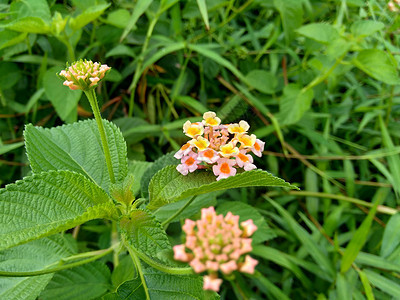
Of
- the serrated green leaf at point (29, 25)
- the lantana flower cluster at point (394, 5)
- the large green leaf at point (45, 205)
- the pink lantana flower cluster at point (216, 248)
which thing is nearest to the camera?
the pink lantana flower cluster at point (216, 248)

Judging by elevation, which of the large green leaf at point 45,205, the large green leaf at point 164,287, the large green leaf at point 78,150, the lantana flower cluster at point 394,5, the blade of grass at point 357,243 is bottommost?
the blade of grass at point 357,243

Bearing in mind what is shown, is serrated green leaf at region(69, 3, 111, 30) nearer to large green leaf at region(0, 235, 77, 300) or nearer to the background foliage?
the background foliage

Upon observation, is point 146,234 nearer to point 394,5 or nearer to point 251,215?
point 251,215

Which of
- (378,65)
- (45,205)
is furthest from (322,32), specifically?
(45,205)

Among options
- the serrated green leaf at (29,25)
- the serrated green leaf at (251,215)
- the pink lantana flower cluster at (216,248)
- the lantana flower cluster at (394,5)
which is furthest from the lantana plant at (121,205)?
the lantana flower cluster at (394,5)

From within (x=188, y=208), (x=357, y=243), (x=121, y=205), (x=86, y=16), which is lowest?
(x=357, y=243)

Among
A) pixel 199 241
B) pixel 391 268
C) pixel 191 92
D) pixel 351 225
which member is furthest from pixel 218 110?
pixel 199 241

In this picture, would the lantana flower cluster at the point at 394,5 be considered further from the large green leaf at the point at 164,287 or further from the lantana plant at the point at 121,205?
the large green leaf at the point at 164,287
